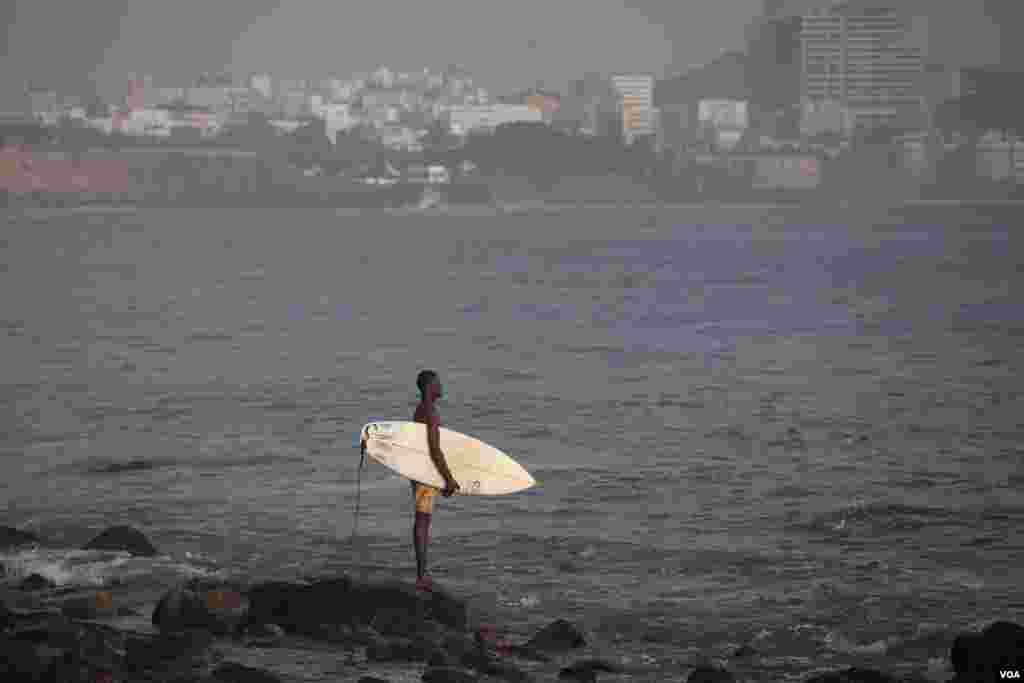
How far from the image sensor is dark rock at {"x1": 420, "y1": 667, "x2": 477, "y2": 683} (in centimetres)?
1216

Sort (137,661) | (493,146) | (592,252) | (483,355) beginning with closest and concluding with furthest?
1. (137,661)
2. (483,355)
3. (592,252)
4. (493,146)

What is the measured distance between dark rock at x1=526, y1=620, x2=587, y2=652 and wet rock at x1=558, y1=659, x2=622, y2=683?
1.53 ft

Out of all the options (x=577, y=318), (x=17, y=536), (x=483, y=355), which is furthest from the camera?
(x=577, y=318)

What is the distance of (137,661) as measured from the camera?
12.3 m

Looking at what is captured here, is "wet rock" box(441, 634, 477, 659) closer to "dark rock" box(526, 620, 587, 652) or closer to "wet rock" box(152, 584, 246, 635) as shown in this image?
"dark rock" box(526, 620, 587, 652)

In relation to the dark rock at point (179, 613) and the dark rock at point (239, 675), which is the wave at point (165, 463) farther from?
the dark rock at point (239, 675)

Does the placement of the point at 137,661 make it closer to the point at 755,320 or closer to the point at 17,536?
the point at 17,536

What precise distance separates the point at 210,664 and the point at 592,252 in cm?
8225

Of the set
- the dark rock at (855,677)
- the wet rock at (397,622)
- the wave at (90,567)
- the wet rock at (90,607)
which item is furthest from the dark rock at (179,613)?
the dark rock at (855,677)

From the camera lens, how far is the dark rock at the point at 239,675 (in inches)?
471

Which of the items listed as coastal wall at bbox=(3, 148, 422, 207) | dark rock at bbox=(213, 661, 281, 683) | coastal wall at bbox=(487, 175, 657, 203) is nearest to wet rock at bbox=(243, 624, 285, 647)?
dark rock at bbox=(213, 661, 281, 683)

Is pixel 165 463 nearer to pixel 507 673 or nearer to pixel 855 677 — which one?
pixel 507 673

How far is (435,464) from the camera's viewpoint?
1412 cm

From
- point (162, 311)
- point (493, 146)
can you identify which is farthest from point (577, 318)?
point (493, 146)
